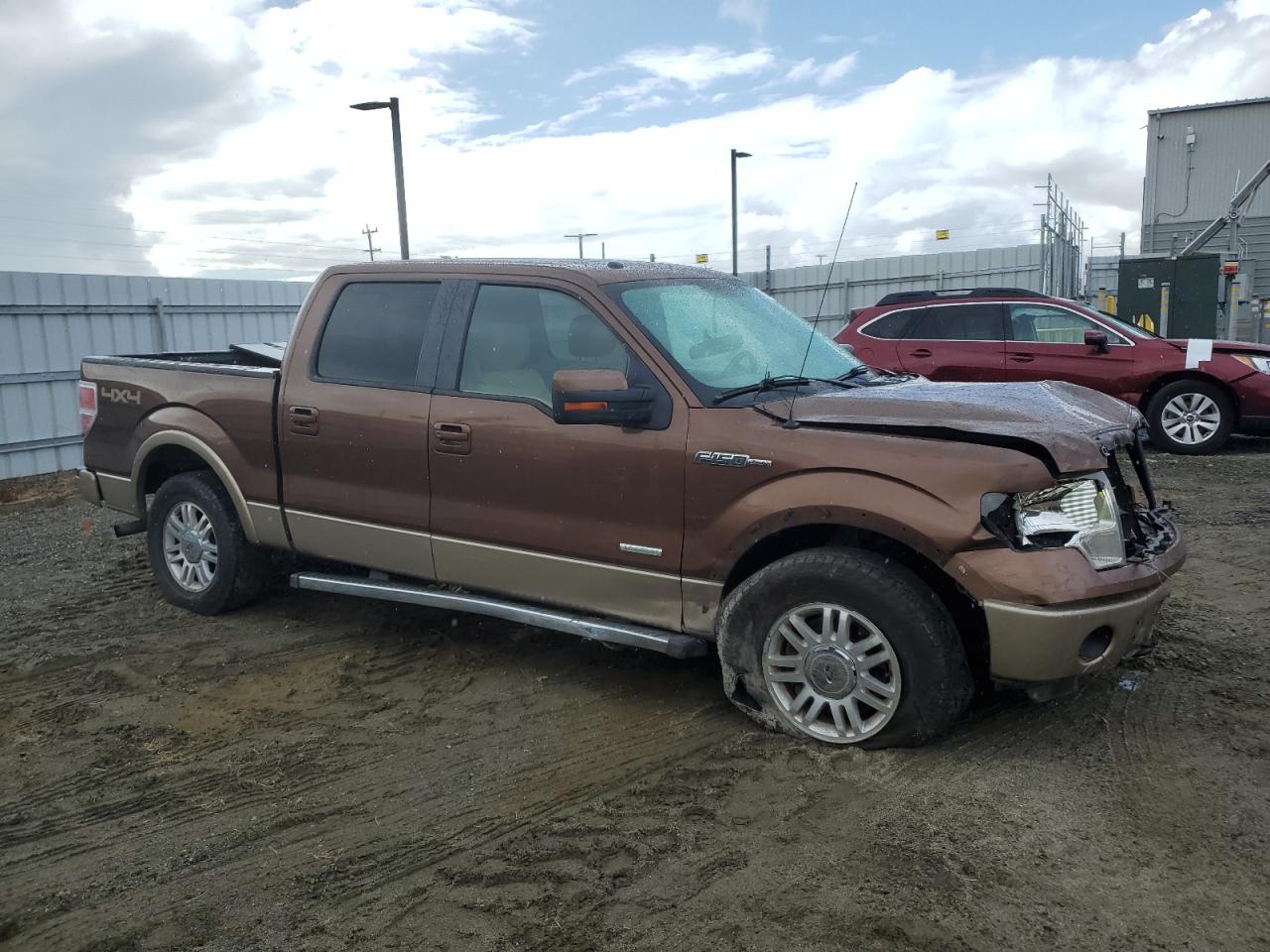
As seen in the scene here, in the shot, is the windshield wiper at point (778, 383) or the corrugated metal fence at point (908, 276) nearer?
the windshield wiper at point (778, 383)

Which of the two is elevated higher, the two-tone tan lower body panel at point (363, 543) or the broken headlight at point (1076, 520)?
the broken headlight at point (1076, 520)

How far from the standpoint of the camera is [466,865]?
3.18m

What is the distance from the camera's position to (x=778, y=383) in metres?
4.30

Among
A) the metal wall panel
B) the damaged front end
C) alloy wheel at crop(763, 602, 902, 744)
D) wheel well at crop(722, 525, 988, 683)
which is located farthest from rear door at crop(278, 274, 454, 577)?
the metal wall panel

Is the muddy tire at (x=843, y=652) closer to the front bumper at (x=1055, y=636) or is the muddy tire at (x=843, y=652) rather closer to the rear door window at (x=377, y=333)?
the front bumper at (x=1055, y=636)

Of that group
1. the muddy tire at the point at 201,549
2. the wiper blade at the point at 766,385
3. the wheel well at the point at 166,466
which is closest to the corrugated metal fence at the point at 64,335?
the wheel well at the point at 166,466

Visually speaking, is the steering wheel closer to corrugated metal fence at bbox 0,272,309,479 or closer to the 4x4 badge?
the 4x4 badge

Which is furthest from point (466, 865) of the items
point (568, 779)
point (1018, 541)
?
point (1018, 541)

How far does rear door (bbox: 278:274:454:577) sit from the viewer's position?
4828 millimetres

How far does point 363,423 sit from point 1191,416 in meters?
8.69

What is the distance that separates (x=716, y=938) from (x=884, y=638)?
4.22 feet

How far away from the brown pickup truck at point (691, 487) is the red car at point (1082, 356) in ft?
19.6

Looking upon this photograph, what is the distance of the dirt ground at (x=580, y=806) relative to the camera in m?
2.88

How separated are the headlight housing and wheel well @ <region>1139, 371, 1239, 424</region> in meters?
0.27
